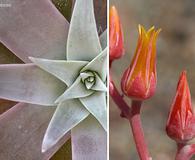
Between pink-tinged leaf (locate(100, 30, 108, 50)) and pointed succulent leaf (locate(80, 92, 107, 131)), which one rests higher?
pink-tinged leaf (locate(100, 30, 108, 50))

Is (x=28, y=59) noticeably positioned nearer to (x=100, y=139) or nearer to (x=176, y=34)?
(x=100, y=139)

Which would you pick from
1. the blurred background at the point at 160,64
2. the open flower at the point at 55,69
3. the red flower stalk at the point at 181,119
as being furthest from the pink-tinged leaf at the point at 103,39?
the blurred background at the point at 160,64

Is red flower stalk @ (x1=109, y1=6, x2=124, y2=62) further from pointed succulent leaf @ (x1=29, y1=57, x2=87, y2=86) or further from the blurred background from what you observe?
the blurred background

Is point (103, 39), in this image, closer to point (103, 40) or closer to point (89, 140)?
point (103, 40)

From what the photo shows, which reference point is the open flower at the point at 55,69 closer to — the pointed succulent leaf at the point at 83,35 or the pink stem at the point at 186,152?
the pointed succulent leaf at the point at 83,35

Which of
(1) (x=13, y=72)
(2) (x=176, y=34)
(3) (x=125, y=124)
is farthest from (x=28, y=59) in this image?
(2) (x=176, y=34)

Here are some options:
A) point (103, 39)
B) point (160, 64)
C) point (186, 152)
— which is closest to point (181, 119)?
point (186, 152)

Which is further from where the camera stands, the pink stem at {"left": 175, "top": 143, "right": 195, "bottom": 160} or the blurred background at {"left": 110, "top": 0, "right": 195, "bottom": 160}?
the blurred background at {"left": 110, "top": 0, "right": 195, "bottom": 160}

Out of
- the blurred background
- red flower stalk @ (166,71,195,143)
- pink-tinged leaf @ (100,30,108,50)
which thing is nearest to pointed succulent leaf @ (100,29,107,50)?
pink-tinged leaf @ (100,30,108,50)
